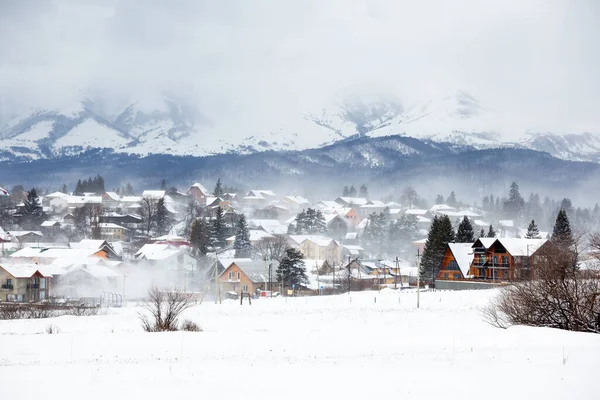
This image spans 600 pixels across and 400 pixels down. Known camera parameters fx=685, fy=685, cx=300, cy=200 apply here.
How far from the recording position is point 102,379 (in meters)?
20.8

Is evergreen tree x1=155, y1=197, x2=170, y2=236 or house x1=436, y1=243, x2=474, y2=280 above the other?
evergreen tree x1=155, y1=197, x2=170, y2=236

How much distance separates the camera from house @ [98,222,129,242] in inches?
6033

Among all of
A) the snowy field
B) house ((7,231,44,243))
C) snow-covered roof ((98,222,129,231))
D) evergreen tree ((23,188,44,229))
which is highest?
evergreen tree ((23,188,44,229))

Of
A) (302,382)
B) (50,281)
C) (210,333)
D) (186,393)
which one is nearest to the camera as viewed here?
(186,393)

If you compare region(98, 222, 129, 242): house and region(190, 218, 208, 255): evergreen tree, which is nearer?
region(190, 218, 208, 255): evergreen tree

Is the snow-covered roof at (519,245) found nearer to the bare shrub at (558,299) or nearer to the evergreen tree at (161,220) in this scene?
the bare shrub at (558,299)

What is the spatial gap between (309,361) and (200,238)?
103 metres

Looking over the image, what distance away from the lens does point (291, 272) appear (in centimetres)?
8619

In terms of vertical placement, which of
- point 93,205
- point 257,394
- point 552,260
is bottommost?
point 257,394

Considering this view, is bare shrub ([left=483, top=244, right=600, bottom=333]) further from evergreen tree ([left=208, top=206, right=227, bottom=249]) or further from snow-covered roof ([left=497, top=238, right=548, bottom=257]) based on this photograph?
evergreen tree ([left=208, top=206, right=227, bottom=249])

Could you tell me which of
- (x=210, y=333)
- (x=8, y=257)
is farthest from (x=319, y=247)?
(x=210, y=333)

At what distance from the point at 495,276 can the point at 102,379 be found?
2547 inches

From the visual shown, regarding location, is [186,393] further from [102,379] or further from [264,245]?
[264,245]

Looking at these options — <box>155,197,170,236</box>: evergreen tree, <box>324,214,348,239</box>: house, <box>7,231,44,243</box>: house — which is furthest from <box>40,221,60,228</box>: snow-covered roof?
<box>324,214,348,239</box>: house
